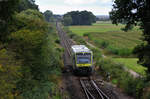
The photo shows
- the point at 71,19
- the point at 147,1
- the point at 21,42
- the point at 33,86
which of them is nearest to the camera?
the point at 147,1

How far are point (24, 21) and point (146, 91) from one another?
12413 millimetres

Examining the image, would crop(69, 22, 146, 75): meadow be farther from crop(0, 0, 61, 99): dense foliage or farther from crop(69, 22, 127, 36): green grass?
crop(69, 22, 127, 36): green grass

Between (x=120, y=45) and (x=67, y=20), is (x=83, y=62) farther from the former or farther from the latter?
(x=67, y=20)

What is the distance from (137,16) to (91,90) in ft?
27.3

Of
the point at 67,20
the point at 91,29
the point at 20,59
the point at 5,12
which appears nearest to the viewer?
the point at 5,12

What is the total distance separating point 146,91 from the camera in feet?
52.8

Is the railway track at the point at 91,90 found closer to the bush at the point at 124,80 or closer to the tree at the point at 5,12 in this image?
the bush at the point at 124,80

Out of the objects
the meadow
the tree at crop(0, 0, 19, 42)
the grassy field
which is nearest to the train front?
the meadow

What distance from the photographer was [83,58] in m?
23.6

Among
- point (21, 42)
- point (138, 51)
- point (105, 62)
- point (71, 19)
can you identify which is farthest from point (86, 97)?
point (71, 19)

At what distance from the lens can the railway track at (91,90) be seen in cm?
1686

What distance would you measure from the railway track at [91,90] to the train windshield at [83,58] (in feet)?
6.99

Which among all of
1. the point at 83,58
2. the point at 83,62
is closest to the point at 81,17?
the point at 83,58

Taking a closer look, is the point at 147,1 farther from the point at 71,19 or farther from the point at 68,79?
the point at 71,19
